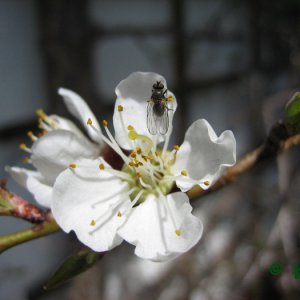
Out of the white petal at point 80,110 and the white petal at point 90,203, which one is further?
the white petal at point 80,110

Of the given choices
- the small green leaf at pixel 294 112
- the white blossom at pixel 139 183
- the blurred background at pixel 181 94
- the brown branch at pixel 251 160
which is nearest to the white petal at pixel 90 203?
the white blossom at pixel 139 183

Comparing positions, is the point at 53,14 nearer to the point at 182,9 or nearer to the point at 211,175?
the point at 182,9

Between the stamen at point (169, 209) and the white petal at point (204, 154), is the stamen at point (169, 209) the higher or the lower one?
the lower one

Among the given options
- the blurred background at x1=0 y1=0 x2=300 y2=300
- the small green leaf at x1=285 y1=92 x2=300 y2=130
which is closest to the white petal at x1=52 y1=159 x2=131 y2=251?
the small green leaf at x1=285 y1=92 x2=300 y2=130

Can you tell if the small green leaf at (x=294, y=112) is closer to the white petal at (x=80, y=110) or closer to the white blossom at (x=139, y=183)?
the white blossom at (x=139, y=183)

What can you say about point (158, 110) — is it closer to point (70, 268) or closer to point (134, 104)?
point (134, 104)

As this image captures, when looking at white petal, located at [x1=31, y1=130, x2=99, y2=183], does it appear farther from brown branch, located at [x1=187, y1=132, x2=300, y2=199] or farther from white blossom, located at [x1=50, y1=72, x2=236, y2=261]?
brown branch, located at [x1=187, y1=132, x2=300, y2=199]
